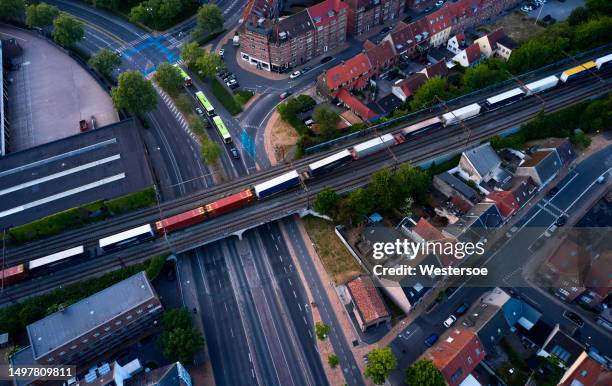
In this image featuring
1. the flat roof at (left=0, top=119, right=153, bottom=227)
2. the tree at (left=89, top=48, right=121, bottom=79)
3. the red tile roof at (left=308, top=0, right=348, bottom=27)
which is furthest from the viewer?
the red tile roof at (left=308, top=0, right=348, bottom=27)

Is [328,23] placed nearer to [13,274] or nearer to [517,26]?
[517,26]

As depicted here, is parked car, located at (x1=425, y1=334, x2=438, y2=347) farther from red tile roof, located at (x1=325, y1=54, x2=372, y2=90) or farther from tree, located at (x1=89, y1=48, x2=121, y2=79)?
tree, located at (x1=89, y1=48, x2=121, y2=79)

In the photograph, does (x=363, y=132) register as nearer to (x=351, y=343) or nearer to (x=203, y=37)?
(x=351, y=343)

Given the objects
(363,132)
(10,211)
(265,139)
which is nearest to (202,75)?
(265,139)

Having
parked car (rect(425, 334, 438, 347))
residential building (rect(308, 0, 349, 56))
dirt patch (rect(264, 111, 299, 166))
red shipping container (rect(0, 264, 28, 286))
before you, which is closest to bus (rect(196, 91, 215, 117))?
dirt patch (rect(264, 111, 299, 166))

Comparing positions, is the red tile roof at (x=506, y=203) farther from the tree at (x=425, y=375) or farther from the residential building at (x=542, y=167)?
the tree at (x=425, y=375)

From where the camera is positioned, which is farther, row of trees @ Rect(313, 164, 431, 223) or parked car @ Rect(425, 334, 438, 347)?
row of trees @ Rect(313, 164, 431, 223)

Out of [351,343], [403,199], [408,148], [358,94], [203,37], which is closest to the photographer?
[351,343]
